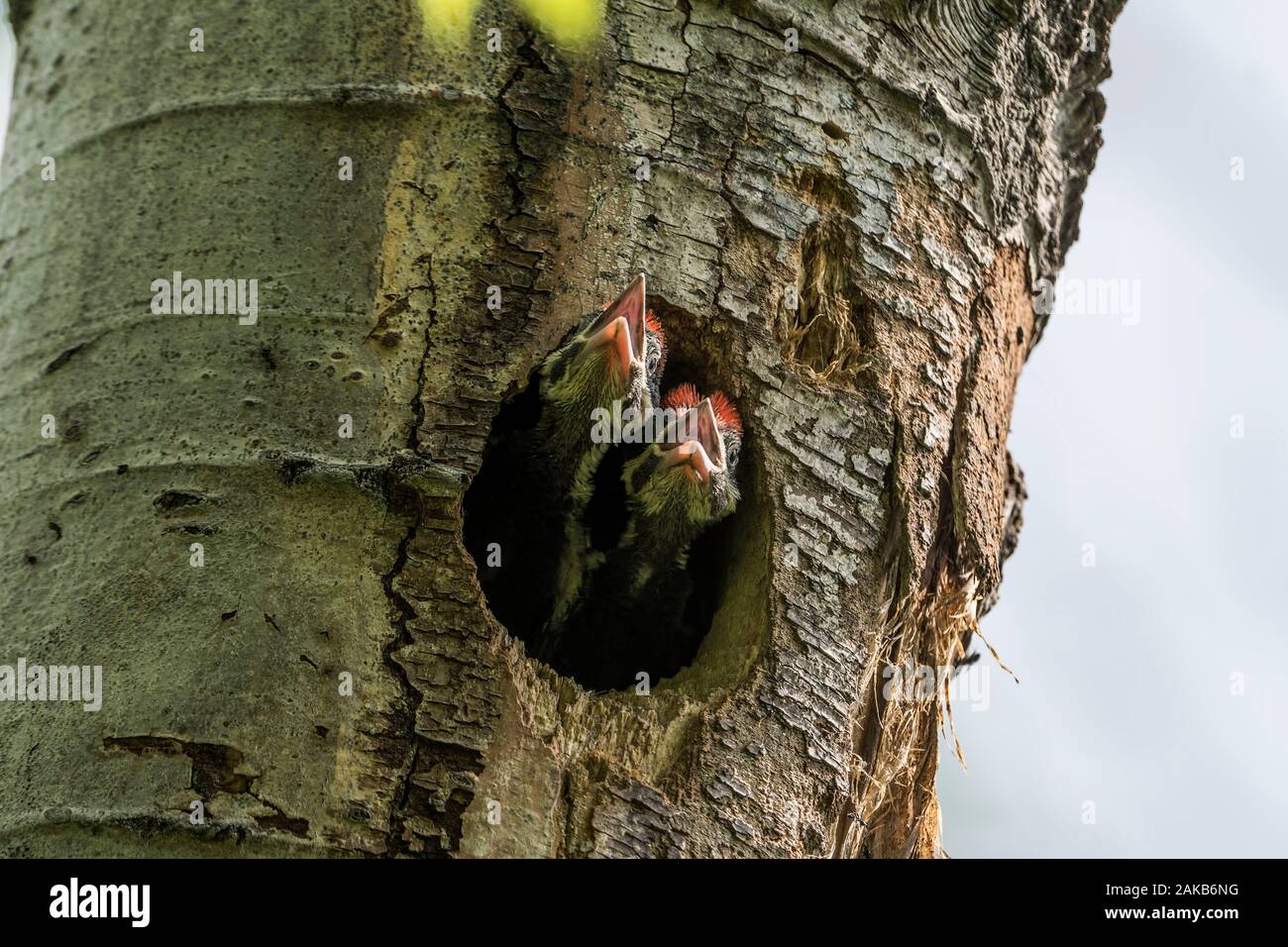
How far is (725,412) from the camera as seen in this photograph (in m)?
3.12

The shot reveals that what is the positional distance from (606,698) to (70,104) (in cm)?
157

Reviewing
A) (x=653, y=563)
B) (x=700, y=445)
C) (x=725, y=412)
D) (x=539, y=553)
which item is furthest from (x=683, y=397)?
(x=539, y=553)

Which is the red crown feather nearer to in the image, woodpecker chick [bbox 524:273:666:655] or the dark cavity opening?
woodpecker chick [bbox 524:273:666:655]

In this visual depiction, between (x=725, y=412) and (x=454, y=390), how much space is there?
0.70 meters

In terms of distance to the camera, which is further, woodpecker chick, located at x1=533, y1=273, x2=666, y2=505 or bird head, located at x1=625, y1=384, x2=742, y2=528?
bird head, located at x1=625, y1=384, x2=742, y2=528

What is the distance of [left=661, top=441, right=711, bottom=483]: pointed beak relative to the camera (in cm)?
325

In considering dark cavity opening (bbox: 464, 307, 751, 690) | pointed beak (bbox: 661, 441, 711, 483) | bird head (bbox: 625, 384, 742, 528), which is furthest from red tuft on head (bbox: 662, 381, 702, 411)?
dark cavity opening (bbox: 464, 307, 751, 690)

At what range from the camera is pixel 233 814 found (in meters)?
2.22

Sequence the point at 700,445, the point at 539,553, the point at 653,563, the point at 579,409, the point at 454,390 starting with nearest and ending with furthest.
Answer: the point at 454,390, the point at 700,445, the point at 579,409, the point at 653,563, the point at 539,553

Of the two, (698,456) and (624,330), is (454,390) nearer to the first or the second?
(624,330)

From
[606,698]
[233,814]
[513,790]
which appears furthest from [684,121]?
[233,814]

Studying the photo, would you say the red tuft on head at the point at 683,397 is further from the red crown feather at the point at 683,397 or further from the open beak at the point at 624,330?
the open beak at the point at 624,330

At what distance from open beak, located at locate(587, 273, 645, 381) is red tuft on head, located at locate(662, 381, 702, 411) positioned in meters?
0.14
